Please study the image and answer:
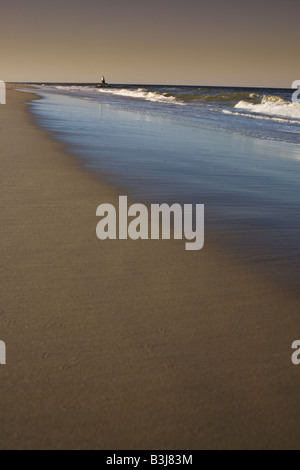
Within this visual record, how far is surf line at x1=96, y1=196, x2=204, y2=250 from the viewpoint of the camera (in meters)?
3.01

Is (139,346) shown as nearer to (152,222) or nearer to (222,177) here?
(152,222)

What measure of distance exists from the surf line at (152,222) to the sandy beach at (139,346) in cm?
14

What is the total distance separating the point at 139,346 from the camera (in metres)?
1.75

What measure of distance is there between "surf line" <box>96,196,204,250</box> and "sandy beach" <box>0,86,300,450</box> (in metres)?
0.14

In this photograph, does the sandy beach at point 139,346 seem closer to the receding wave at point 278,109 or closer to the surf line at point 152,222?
the surf line at point 152,222

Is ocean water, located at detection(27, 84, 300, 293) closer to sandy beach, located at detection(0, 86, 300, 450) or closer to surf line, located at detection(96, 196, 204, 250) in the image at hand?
surf line, located at detection(96, 196, 204, 250)

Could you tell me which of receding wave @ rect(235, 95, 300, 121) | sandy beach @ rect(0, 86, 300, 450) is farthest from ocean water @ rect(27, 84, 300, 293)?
receding wave @ rect(235, 95, 300, 121)

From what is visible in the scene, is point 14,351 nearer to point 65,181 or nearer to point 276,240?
point 276,240

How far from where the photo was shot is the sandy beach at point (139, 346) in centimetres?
136

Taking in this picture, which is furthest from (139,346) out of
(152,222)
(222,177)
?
(222,177)

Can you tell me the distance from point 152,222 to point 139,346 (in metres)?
1.69

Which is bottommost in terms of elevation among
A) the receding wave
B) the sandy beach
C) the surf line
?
the sandy beach
